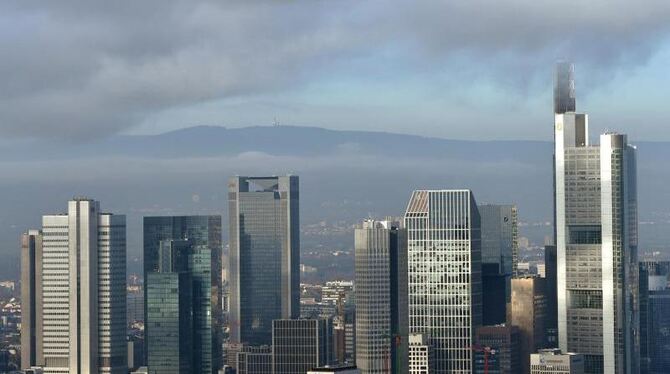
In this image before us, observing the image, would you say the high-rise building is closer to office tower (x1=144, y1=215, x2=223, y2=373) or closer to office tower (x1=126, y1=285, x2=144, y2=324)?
office tower (x1=144, y1=215, x2=223, y2=373)

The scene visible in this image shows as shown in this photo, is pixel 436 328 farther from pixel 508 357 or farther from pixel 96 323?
pixel 96 323

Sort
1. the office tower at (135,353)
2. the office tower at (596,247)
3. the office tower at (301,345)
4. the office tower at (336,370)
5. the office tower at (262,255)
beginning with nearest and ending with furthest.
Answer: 1. the office tower at (336,370)
2. the office tower at (301,345)
3. the office tower at (135,353)
4. the office tower at (596,247)
5. the office tower at (262,255)

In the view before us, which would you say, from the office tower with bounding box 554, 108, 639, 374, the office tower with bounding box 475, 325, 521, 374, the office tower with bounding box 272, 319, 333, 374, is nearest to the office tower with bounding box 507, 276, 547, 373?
the office tower with bounding box 475, 325, 521, 374

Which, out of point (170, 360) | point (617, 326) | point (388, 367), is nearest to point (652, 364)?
point (617, 326)

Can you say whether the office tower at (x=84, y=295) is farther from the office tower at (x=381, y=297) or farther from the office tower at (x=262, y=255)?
the office tower at (x=381, y=297)

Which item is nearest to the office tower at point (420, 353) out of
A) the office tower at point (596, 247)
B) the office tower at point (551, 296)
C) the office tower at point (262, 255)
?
the office tower at point (551, 296)

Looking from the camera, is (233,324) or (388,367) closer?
(388,367)

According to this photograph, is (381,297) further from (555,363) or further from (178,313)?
(178,313)
